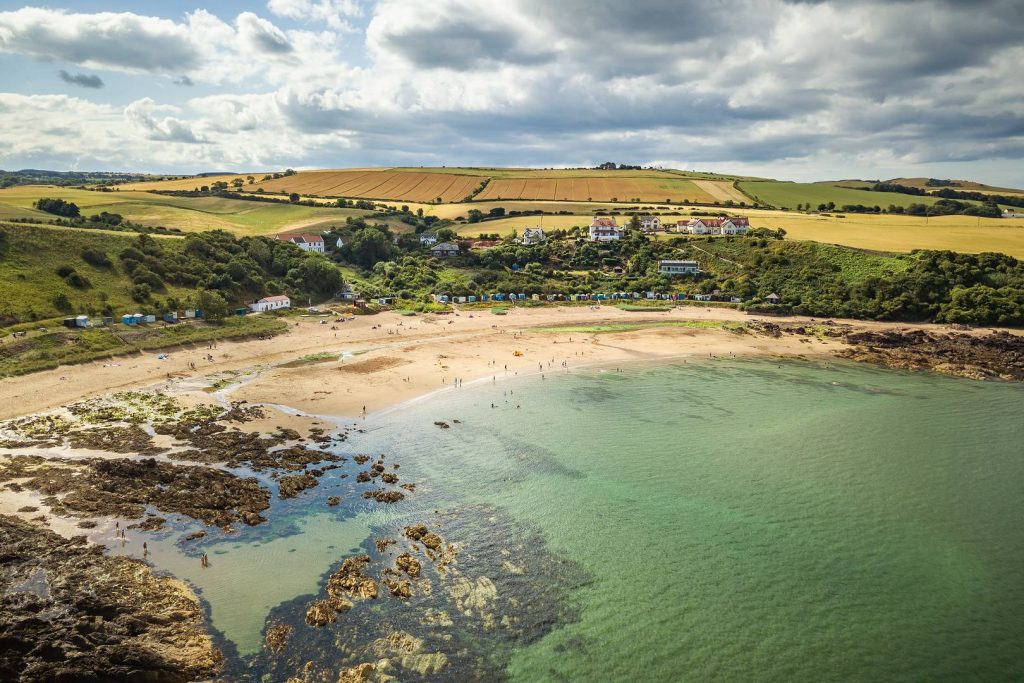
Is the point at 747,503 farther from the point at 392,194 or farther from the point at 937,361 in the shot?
the point at 392,194

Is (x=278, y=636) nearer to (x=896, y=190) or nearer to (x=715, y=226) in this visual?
(x=715, y=226)

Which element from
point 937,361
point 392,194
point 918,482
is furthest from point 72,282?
point 392,194

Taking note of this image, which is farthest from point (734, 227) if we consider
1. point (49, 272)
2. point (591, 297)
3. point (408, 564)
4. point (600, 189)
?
point (49, 272)

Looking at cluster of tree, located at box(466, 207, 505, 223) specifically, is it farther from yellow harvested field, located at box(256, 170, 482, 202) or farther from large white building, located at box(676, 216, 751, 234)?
large white building, located at box(676, 216, 751, 234)

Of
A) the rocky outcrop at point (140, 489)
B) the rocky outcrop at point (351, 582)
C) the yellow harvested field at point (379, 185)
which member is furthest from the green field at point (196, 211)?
the rocky outcrop at point (351, 582)

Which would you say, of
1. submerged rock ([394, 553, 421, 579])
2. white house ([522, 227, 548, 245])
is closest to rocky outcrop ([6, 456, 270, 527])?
submerged rock ([394, 553, 421, 579])

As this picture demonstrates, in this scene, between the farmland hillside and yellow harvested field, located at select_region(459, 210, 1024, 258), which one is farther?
the farmland hillside
